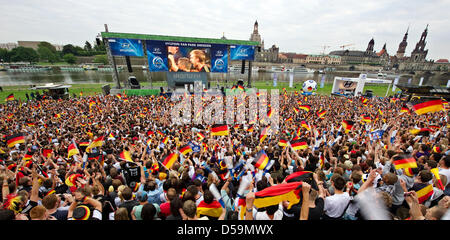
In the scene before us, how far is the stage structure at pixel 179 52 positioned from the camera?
27.3 metres

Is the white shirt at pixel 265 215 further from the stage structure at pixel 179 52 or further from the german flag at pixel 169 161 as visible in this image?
the stage structure at pixel 179 52

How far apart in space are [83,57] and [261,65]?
124243 mm

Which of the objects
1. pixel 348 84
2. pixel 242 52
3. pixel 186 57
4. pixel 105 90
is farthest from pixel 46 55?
pixel 348 84

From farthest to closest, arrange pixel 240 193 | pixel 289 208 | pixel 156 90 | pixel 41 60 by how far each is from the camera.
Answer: pixel 41 60 < pixel 156 90 < pixel 240 193 < pixel 289 208

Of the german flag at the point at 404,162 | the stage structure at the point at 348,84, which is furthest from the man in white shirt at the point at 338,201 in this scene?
the stage structure at the point at 348,84

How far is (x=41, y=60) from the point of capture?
111 metres

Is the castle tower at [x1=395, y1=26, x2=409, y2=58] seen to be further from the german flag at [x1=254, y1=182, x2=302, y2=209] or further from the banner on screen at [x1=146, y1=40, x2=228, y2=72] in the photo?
the german flag at [x1=254, y1=182, x2=302, y2=209]

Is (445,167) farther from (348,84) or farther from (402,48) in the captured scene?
(402,48)

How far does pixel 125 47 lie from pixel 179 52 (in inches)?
330

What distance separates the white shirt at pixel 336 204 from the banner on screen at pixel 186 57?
31.4 m

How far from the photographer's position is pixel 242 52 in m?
31.6

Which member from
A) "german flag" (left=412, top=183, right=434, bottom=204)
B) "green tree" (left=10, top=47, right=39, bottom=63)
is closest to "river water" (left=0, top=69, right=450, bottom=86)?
"green tree" (left=10, top=47, right=39, bottom=63)
